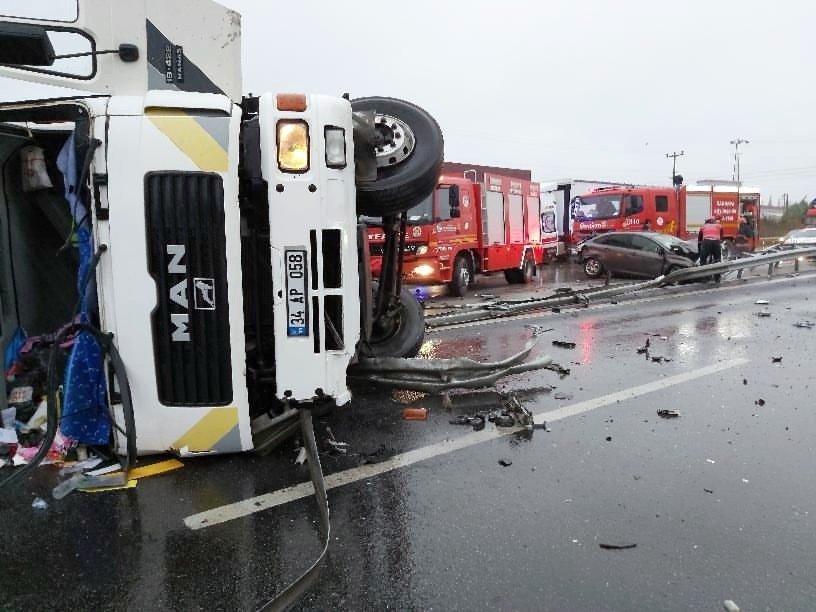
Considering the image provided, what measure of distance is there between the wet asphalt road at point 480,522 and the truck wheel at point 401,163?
1398 mm

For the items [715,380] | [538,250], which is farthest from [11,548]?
[538,250]

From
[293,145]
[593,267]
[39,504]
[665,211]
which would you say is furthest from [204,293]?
[665,211]

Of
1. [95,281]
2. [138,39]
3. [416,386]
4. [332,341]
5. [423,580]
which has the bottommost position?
[423,580]

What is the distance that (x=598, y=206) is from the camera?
2225 cm

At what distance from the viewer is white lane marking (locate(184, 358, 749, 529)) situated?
2.88 metres

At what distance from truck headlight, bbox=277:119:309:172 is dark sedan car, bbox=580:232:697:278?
1399 cm

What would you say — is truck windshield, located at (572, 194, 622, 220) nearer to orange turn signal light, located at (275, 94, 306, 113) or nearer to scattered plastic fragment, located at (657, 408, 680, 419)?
scattered plastic fragment, located at (657, 408, 680, 419)

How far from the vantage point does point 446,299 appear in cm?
1283

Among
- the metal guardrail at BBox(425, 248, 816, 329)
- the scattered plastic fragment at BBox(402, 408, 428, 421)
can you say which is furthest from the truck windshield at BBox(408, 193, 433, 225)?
the scattered plastic fragment at BBox(402, 408, 428, 421)

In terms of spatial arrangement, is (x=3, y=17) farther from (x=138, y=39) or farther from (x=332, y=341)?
(x=332, y=341)

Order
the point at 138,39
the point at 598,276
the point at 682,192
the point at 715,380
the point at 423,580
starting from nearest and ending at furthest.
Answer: the point at 423,580 < the point at 138,39 < the point at 715,380 < the point at 598,276 < the point at 682,192

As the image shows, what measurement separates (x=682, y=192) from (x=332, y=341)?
72.7ft

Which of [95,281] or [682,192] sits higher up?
[682,192]

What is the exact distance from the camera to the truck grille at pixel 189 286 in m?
3.11
